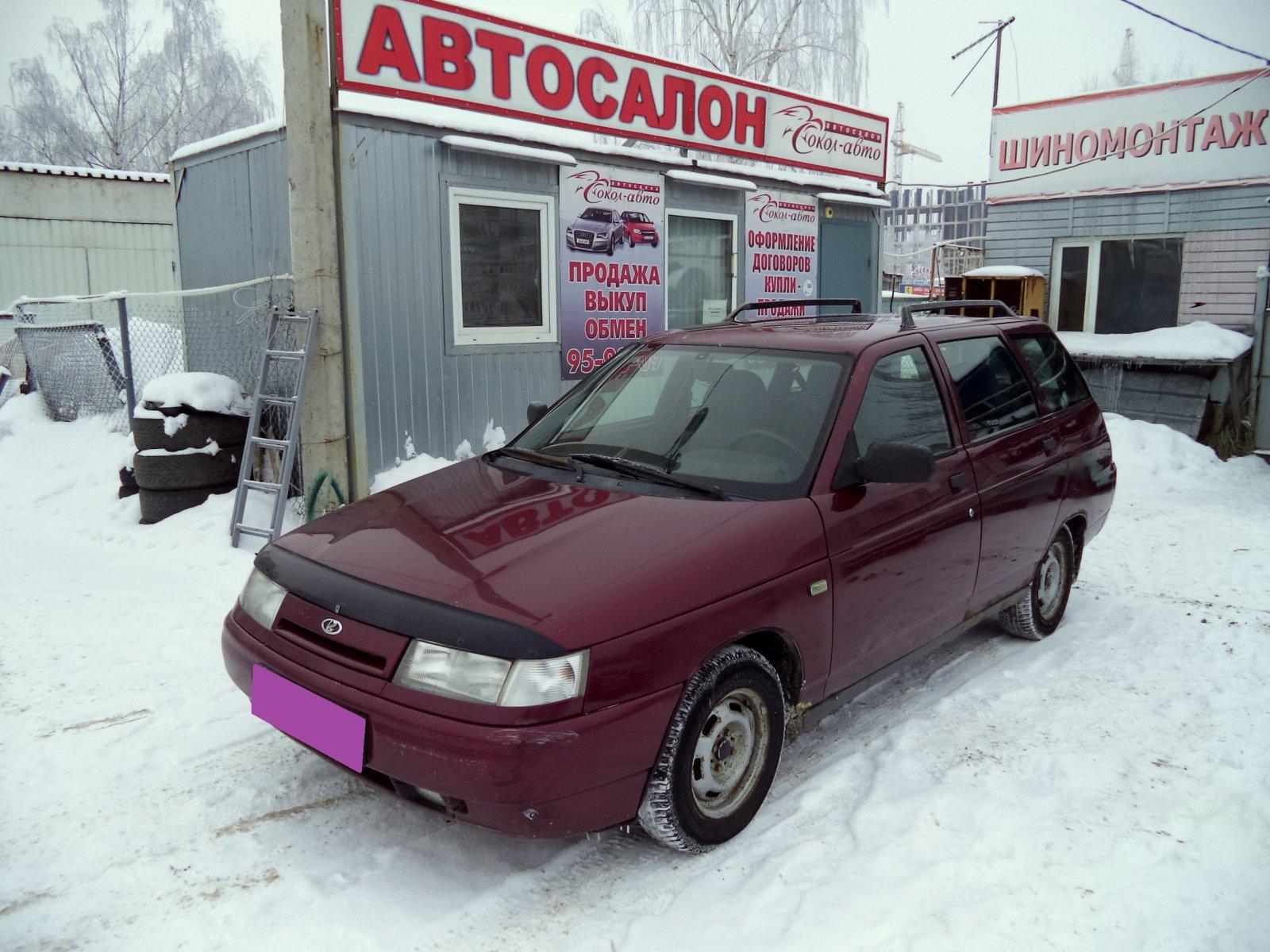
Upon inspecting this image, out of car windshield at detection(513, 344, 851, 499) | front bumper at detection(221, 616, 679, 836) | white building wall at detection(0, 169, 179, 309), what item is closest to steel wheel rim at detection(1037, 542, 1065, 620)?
car windshield at detection(513, 344, 851, 499)

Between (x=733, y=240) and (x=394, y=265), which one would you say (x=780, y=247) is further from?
(x=394, y=265)

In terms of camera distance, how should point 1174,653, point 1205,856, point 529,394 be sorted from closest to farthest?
point 1205,856 < point 1174,653 < point 529,394

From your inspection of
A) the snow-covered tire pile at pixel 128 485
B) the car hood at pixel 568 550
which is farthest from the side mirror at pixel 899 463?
the snow-covered tire pile at pixel 128 485

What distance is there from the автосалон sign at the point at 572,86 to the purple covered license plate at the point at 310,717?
4909 millimetres

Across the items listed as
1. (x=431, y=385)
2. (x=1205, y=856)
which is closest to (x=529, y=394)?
(x=431, y=385)

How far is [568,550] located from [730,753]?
0.86 m

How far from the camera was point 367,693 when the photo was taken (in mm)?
2582

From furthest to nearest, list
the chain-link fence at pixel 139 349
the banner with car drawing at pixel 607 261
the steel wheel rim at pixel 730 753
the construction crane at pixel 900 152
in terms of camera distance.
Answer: the construction crane at pixel 900 152
the banner with car drawing at pixel 607 261
the chain-link fence at pixel 139 349
the steel wheel rim at pixel 730 753

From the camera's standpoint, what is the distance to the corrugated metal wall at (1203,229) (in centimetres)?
1238

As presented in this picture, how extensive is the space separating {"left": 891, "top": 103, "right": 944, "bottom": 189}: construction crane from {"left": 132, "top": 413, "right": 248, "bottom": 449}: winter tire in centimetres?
3768

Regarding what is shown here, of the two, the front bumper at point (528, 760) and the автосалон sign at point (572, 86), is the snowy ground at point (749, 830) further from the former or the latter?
the автосалон sign at point (572, 86)

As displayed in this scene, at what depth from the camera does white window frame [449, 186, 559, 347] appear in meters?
7.33

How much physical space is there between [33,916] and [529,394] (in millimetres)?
5852

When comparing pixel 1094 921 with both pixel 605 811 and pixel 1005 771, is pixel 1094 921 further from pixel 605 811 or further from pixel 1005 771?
pixel 605 811
